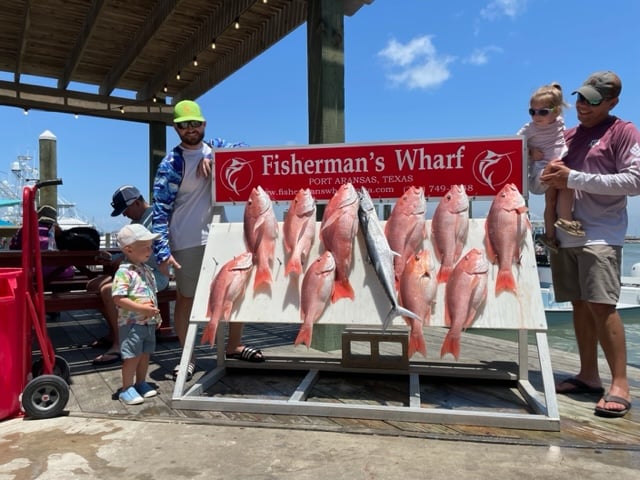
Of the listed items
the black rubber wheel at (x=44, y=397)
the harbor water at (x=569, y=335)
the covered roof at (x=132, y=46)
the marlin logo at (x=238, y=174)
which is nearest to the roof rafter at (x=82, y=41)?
the covered roof at (x=132, y=46)

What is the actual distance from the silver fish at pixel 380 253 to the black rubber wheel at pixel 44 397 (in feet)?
6.29

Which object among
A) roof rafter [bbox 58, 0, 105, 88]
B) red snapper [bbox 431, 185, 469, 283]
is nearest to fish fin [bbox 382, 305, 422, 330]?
red snapper [bbox 431, 185, 469, 283]

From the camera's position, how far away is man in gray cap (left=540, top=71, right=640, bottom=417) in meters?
2.75

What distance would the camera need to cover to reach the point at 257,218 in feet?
10.6

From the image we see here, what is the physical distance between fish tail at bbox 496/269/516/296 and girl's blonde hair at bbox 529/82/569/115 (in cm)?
114

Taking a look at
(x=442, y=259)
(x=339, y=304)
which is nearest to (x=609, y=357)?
(x=442, y=259)

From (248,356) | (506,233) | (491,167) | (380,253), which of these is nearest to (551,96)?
(491,167)

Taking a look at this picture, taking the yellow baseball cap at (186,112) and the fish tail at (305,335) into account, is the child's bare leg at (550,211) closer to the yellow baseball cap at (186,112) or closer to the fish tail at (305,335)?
the fish tail at (305,335)

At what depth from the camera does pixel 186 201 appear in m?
3.61

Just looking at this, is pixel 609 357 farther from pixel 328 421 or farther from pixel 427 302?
pixel 328 421

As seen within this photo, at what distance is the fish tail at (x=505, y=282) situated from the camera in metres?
2.80

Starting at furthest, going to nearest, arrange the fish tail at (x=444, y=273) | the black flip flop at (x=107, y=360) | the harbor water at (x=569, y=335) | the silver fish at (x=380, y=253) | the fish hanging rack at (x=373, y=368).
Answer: the harbor water at (x=569, y=335) → the black flip flop at (x=107, y=360) → the fish tail at (x=444, y=273) → the silver fish at (x=380, y=253) → the fish hanging rack at (x=373, y=368)

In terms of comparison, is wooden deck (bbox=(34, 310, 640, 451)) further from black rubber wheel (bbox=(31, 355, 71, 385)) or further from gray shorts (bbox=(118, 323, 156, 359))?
gray shorts (bbox=(118, 323, 156, 359))

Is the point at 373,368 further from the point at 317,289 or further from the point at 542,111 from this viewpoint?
the point at 542,111
